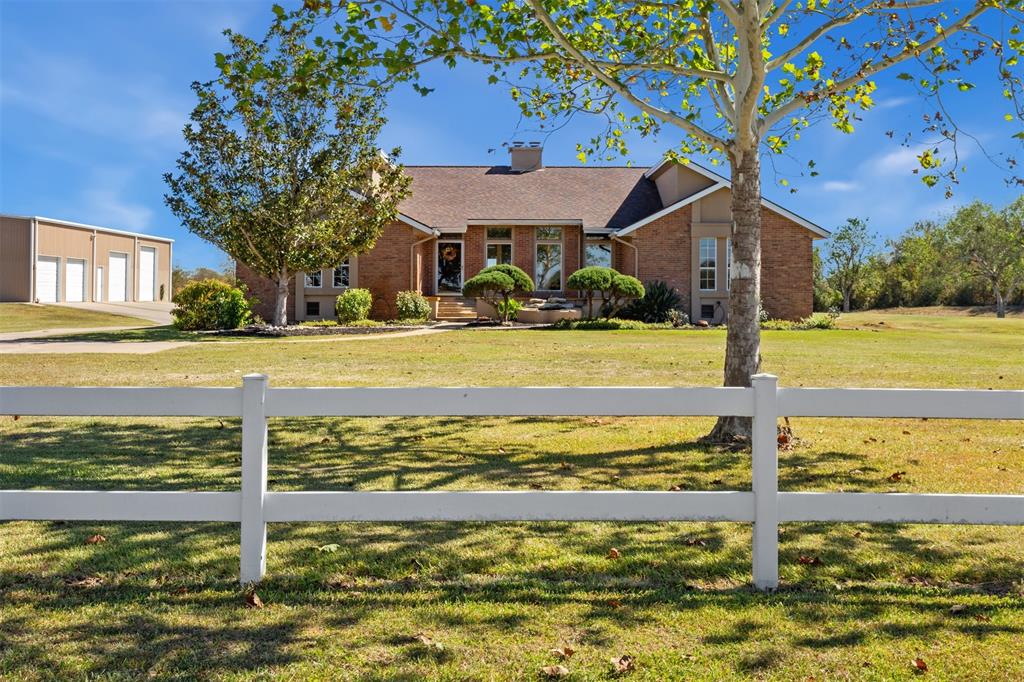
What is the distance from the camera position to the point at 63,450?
9.05m

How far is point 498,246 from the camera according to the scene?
35.8m

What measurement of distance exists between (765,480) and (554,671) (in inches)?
73.3

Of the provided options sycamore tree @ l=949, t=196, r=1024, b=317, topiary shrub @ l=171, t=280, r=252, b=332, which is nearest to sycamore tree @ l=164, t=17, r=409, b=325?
topiary shrub @ l=171, t=280, r=252, b=332

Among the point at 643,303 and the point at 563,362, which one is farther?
the point at 643,303

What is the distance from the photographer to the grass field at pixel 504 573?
154 inches

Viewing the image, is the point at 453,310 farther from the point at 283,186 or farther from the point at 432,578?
the point at 432,578

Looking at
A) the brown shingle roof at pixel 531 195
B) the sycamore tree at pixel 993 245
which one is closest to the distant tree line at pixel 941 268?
the sycamore tree at pixel 993 245

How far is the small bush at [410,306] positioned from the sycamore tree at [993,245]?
43887mm

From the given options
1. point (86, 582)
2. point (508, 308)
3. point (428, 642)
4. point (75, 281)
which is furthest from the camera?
point (75, 281)

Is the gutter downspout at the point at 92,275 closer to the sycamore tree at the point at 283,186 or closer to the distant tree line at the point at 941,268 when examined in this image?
the sycamore tree at the point at 283,186

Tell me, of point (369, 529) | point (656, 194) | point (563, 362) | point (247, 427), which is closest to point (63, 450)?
point (369, 529)

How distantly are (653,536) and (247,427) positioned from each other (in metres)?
3.10

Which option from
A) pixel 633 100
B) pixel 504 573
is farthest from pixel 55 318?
pixel 504 573

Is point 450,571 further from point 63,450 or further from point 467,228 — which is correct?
point 467,228
